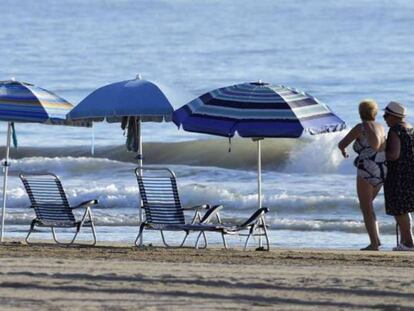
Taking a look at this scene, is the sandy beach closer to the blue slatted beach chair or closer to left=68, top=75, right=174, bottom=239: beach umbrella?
the blue slatted beach chair

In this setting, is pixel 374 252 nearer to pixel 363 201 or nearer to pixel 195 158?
pixel 363 201

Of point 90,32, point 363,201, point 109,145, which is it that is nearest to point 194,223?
point 363,201

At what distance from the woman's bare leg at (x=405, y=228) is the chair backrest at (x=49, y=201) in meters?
2.91

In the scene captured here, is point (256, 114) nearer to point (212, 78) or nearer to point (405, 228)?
point (405, 228)

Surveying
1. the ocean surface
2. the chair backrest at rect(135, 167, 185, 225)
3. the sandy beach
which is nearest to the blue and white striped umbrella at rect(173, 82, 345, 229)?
the ocean surface

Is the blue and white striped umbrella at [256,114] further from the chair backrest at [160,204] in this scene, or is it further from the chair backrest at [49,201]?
the chair backrest at [49,201]

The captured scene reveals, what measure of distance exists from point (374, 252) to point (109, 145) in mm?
16087

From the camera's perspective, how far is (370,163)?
11.9 meters

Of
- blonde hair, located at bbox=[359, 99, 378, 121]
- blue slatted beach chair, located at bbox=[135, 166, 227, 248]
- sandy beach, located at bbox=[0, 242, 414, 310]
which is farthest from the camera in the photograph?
blue slatted beach chair, located at bbox=[135, 166, 227, 248]

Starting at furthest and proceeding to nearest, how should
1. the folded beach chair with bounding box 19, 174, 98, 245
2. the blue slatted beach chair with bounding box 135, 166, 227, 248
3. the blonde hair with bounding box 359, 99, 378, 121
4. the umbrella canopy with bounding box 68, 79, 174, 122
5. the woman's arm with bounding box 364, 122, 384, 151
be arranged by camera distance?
the folded beach chair with bounding box 19, 174, 98, 245 < the blue slatted beach chair with bounding box 135, 166, 227, 248 < the umbrella canopy with bounding box 68, 79, 174, 122 < the blonde hair with bounding box 359, 99, 378, 121 < the woman's arm with bounding box 364, 122, 384, 151

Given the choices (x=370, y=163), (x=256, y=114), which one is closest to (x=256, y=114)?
(x=256, y=114)

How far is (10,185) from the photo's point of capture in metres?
21.0

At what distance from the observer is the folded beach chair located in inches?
501

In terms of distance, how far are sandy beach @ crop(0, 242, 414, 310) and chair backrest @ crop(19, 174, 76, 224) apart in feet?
5.22
